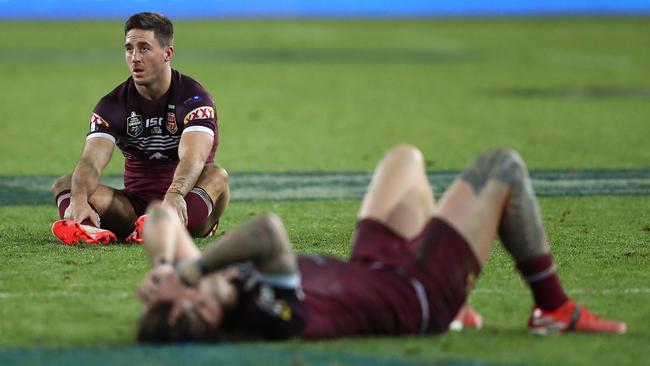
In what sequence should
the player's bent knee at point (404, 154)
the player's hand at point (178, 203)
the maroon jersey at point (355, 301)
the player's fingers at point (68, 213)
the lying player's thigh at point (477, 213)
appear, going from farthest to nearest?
1. the player's fingers at point (68, 213)
2. the player's hand at point (178, 203)
3. the player's bent knee at point (404, 154)
4. the lying player's thigh at point (477, 213)
5. the maroon jersey at point (355, 301)

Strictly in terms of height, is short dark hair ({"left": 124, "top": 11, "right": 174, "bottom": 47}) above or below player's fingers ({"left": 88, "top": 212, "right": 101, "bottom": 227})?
above

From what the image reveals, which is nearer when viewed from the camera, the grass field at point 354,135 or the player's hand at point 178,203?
the grass field at point 354,135

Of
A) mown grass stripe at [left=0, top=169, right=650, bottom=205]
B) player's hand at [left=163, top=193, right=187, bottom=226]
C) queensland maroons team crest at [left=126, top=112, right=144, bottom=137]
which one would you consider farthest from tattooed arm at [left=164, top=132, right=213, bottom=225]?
mown grass stripe at [left=0, top=169, right=650, bottom=205]

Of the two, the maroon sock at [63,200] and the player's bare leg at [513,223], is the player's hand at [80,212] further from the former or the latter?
the player's bare leg at [513,223]

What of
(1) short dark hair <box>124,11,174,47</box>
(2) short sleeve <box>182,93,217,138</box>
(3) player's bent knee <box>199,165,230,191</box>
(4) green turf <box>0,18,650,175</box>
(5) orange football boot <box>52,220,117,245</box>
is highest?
(1) short dark hair <box>124,11,174,47</box>

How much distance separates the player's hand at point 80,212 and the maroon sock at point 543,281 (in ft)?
11.2

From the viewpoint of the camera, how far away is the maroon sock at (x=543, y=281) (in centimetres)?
A: 599

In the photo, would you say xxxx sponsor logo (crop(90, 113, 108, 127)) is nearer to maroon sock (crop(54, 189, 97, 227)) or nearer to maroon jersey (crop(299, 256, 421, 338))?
maroon sock (crop(54, 189, 97, 227))

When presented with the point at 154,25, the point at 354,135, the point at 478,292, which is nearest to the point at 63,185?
the point at 154,25

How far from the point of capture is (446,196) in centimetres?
596

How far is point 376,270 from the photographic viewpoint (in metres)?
5.79

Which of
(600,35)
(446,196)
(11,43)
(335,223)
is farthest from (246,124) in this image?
(600,35)

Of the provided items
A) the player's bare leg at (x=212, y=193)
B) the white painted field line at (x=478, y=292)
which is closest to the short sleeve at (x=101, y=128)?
the player's bare leg at (x=212, y=193)

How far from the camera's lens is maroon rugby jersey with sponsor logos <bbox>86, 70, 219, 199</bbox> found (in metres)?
8.88
